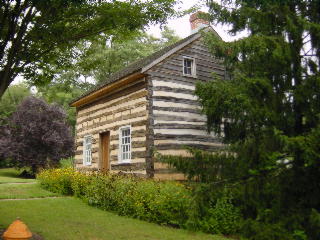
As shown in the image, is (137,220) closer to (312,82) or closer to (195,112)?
(195,112)

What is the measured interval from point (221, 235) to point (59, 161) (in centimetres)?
2183

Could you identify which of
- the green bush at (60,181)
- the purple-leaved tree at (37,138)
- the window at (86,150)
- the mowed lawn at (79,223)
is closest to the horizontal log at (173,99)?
the mowed lawn at (79,223)

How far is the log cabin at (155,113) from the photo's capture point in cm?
1297

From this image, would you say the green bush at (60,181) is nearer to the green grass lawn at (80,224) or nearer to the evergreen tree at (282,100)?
the green grass lawn at (80,224)

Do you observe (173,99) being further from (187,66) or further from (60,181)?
(60,181)

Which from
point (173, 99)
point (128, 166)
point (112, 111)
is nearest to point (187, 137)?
point (173, 99)

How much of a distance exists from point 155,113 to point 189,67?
2.96m

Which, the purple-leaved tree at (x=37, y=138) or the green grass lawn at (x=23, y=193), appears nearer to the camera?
the green grass lawn at (x=23, y=193)

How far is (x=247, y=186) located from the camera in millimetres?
5379

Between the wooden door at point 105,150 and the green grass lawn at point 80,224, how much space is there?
339cm

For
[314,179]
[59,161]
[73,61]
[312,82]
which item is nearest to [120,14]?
[73,61]

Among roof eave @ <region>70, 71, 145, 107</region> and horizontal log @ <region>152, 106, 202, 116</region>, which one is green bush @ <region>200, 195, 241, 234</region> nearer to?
horizontal log @ <region>152, 106, 202, 116</region>

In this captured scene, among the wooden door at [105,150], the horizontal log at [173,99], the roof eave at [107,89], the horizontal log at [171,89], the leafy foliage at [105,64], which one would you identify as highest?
the leafy foliage at [105,64]

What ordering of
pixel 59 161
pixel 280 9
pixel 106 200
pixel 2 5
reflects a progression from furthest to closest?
pixel 59 161, pixel 106 200, pixel 2 5, pixel 280 9
